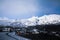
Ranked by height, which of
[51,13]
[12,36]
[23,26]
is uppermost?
[51,13]

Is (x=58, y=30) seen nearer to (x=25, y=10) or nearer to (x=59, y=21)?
(x=59, y=21)

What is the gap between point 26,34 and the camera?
2342 millimetres

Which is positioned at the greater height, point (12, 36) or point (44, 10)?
point (44, 10)

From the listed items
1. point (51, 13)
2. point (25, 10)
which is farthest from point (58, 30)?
point (25, 10)

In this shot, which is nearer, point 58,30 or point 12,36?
point 12,36

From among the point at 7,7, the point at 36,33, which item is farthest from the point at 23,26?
the point at 7,7

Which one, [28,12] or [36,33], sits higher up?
[28,12]

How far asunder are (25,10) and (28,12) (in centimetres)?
8

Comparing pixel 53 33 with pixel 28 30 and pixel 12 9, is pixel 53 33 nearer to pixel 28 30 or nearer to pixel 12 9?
pixel 28 30

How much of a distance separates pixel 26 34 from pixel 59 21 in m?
0.76

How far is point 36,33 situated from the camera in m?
2.36

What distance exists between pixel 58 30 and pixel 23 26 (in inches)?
29.3

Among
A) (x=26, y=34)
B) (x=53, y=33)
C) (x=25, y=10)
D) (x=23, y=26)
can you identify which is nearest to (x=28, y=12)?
(x=25, y=10)

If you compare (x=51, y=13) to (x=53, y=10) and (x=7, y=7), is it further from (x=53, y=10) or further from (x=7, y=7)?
(x=7, y=7)
